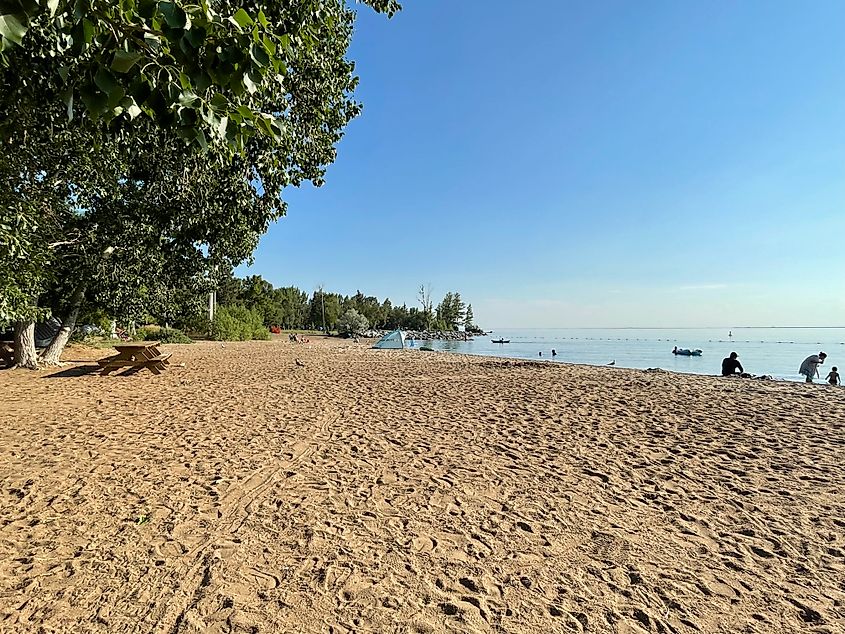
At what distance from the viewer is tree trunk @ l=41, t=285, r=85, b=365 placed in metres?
12.3

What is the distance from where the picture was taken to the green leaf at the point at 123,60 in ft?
4.75

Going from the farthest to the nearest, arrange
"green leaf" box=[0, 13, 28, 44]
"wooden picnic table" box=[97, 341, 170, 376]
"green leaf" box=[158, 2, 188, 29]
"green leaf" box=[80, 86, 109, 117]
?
"wooden picnic table" box=[97, 341, 170, 376] < "green leaf" box=[80, 86, 109, 117] < "green leaf" box=[158, 2, 188, 29] < "green leaf" box=[0, 13, 28, 44]

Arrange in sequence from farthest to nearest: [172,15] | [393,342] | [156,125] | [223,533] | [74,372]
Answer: [393,342]
[74,372]
[223,533]
[156,125]
[172,15]

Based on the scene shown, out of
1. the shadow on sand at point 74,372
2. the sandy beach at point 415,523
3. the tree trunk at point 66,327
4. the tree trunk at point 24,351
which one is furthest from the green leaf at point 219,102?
the tree trunk at point 24,351

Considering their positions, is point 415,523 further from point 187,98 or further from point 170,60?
point 170,60

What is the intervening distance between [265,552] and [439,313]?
99.9 metres

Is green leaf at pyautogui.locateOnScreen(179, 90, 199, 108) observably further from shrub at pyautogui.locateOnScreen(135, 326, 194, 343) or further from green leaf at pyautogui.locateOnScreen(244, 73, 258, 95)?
shrub at pyautogui.locateOnScreen(135, 326, 194, 343)

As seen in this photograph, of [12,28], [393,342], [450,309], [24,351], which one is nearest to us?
[12,28]

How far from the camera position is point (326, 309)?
81.6 meters

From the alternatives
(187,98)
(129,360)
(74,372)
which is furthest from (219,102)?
(74,372)

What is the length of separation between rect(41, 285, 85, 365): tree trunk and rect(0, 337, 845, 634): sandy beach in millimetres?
5748

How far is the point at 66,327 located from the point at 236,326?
2998 cm

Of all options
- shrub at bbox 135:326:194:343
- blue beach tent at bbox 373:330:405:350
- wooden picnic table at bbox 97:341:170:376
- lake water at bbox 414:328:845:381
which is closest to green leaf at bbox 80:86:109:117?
wooden picnic table at bbox 97:341:170:376

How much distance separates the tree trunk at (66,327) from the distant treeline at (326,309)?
42.5 meters
